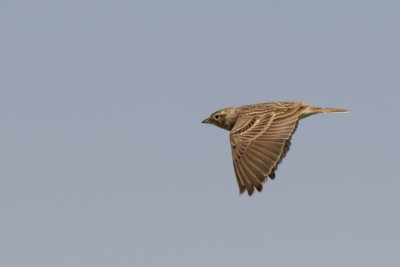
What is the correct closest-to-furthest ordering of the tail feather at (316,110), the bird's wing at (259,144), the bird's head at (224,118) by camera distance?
the bird's wing at (259,144) < the tail feather at (316,110) < the bird's head at (224,118)

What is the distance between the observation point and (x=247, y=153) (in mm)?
19359

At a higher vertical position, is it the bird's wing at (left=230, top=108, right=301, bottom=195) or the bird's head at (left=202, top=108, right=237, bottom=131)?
the bird's head at (left=202, top=108, right=237, bottom=131)

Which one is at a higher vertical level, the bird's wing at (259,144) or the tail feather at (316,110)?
the tail feather at (316,110)

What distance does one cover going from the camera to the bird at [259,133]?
18.3 meters

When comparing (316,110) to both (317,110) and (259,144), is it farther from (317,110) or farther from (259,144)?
(259,144)

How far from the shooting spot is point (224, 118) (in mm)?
24656

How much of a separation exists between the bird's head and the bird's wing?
1187mm

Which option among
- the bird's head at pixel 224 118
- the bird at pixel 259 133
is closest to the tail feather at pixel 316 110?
the bird at pixel 259 133

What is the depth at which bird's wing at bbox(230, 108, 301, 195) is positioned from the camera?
18.2 m

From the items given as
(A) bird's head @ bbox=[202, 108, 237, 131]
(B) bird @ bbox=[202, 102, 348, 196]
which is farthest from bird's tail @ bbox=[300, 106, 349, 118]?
(A) bird's head @ bbox=[202, 108, 237, 131]

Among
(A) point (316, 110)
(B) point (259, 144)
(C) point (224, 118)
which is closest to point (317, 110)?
(A) point (316, 110)

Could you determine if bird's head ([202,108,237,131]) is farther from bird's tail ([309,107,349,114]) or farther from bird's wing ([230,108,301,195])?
bird's tail ([309,107,349,114])

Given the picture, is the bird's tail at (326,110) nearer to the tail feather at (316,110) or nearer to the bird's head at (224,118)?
the tail feather at (316,110)

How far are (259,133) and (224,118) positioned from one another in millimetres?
4159
